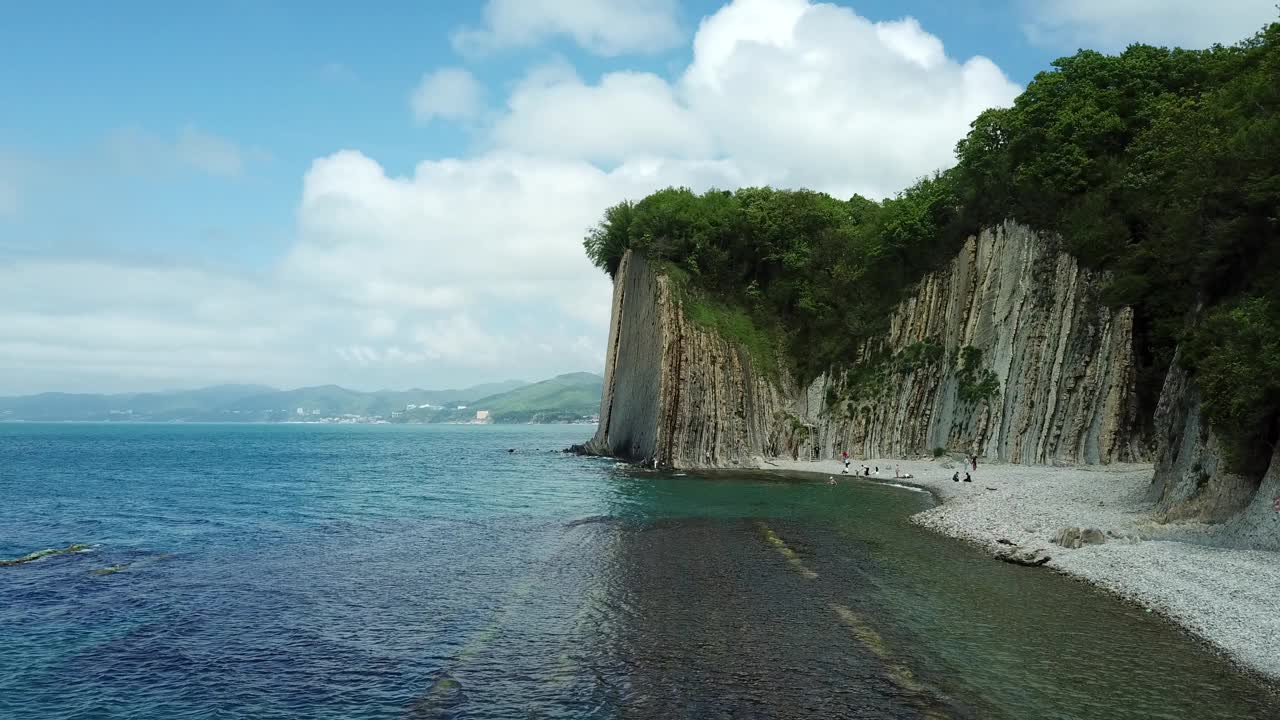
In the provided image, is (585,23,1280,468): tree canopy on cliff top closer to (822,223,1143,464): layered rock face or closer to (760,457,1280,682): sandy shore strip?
(822,223,1143,464): layered rock face

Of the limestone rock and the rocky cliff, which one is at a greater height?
the rocky cliff

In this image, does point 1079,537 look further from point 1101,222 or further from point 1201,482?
point 1101,222

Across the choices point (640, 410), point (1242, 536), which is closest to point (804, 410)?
point (640, 410)

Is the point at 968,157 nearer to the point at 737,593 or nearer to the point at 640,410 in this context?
the point at 640,410

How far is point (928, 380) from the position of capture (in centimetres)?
6169

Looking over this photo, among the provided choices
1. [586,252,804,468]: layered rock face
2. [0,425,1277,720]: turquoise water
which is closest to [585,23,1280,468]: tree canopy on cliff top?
[586,252,804,468]: layered rock face

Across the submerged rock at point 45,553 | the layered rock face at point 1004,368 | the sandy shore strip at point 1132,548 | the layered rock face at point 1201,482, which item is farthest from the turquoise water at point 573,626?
the layered rock face at point 1004,368

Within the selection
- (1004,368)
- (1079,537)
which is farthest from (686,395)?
(1079,537)

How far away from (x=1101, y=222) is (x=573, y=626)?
154ft

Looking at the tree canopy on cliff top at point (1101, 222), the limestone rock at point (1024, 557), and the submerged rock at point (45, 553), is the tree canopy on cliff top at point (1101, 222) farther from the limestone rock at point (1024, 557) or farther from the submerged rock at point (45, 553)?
the submerged rock at point (45, 553)

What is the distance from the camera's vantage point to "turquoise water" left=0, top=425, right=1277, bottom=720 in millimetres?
14141

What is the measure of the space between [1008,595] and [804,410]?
5123 centimetres

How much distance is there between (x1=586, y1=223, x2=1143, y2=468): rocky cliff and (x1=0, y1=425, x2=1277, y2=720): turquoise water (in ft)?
66.0

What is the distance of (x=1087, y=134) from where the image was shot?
51.7 m
